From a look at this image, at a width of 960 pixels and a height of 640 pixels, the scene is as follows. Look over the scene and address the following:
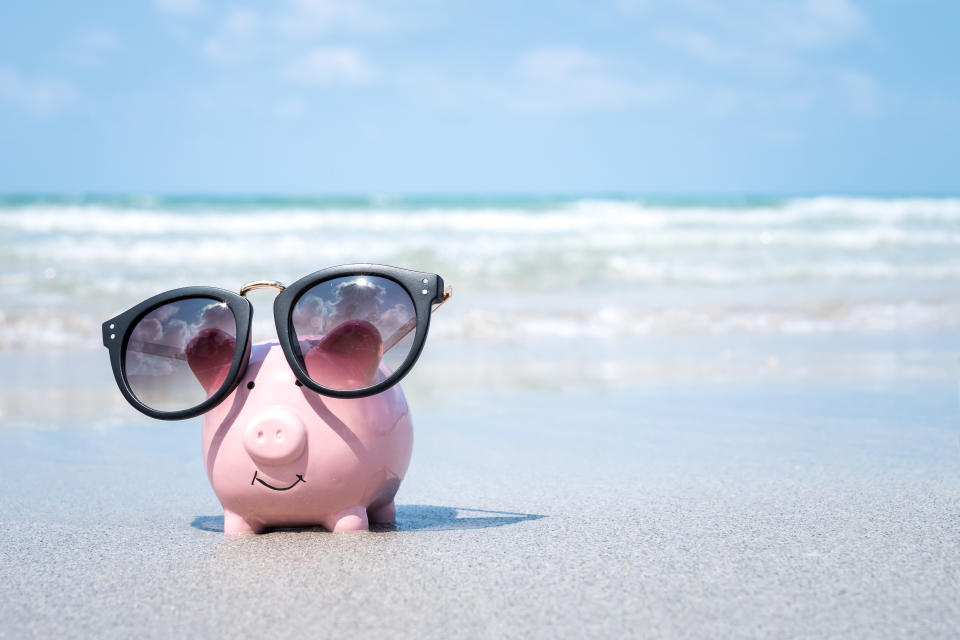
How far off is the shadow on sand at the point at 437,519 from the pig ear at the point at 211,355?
451mm

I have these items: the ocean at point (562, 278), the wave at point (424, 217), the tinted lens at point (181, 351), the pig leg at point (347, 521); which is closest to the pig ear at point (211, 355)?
the tinted lens at point (181, 351)

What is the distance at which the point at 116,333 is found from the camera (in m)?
2.37

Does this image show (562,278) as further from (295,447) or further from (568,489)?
(295,447)

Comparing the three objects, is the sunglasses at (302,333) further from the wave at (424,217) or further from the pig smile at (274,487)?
the wave at (424,217)

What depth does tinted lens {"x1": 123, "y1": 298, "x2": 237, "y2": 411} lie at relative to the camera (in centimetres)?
232

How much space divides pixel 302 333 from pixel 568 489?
1149mm

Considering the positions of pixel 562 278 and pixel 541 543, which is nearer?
pixel 541 543

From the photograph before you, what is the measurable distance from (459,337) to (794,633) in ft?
21.2

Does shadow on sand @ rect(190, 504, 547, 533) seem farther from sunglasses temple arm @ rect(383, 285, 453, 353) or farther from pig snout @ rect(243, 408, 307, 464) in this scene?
sunglasses temple arm @ rect(383, 285, 453, 353)

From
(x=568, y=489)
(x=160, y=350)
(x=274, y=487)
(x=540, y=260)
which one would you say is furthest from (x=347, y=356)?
(x=540, y=260)

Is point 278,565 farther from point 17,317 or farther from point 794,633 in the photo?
point 17,317

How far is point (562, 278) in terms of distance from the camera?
12.0m

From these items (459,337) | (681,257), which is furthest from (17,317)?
(681,257)

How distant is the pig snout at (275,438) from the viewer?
86.8 inches
